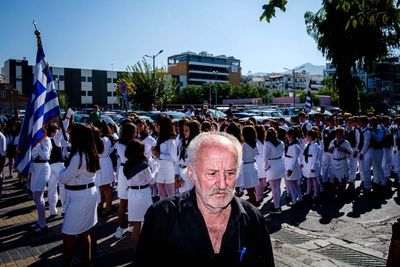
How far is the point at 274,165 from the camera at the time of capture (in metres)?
7.87

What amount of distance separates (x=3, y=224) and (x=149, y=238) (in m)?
6.51

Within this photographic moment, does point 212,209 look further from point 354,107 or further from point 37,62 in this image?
point 354,107

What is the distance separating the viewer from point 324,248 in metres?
5.76

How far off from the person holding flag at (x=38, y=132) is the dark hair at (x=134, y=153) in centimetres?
178

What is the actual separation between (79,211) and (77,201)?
5.4 inches

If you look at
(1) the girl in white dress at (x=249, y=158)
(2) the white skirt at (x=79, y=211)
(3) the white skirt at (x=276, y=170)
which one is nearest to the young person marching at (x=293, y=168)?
(3) the white skirt at (x=276, y=170)

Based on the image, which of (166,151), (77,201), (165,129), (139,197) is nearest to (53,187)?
(166,151)

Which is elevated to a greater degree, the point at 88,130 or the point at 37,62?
the point at 37,62

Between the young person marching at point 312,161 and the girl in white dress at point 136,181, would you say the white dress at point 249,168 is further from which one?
the girl in white dress at point 136,181

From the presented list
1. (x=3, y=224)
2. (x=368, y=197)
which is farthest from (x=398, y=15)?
(x=3, y=224)

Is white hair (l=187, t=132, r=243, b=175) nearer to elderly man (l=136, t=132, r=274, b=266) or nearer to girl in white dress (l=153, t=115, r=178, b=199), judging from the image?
elderly man (l=136, t=132, r=274, b=266)

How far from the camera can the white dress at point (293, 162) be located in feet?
27.0

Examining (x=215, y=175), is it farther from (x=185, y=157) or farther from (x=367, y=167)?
(x=367, y=167)

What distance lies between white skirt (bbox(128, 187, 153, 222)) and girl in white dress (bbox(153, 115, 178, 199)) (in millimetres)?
1561
